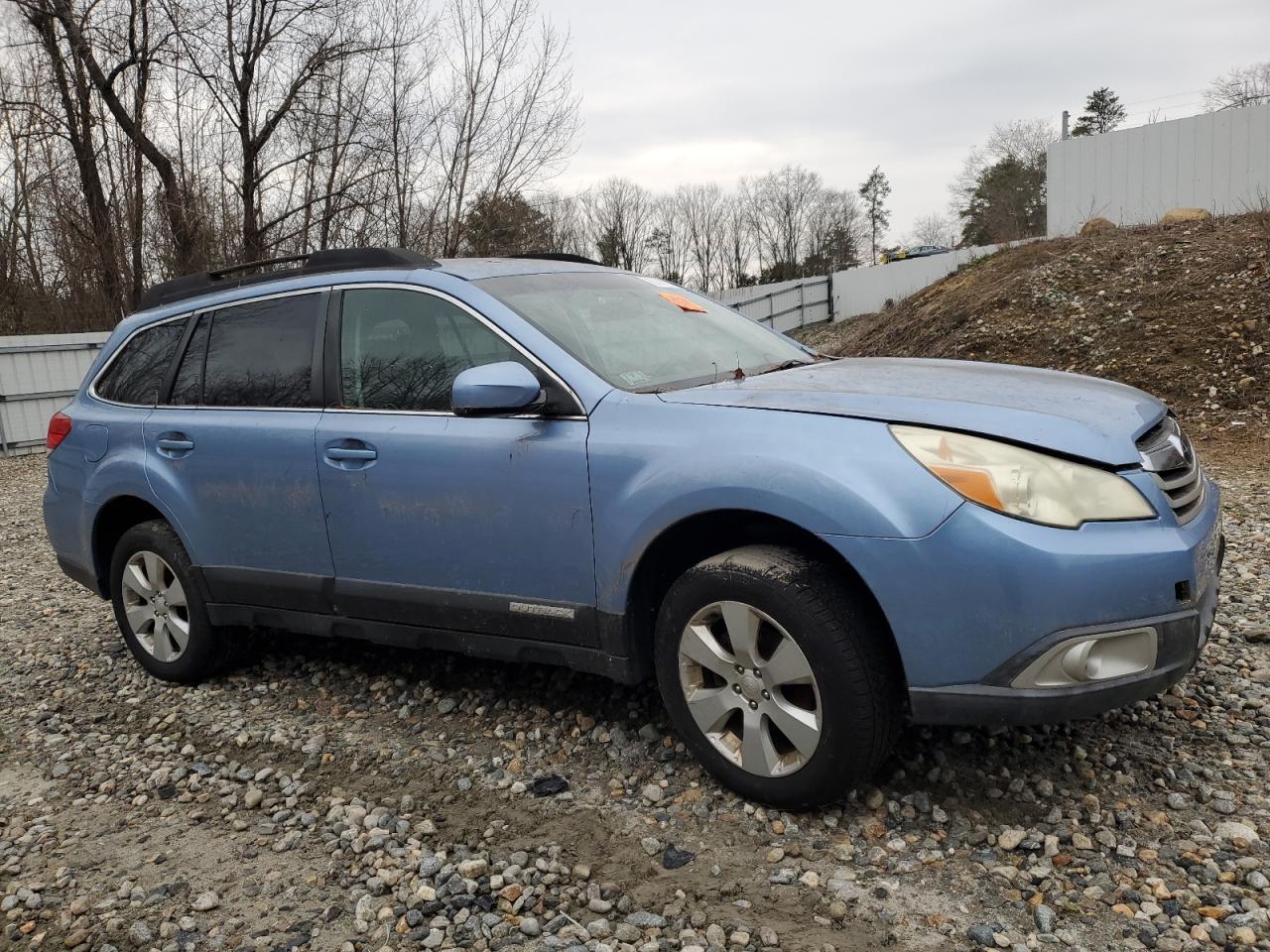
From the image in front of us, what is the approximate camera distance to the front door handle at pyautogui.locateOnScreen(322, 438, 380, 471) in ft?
11.9

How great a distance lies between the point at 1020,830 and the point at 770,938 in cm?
84

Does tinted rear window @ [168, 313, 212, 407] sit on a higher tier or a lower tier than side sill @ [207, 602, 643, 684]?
higher

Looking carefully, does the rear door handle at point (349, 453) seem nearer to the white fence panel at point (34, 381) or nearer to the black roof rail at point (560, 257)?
the black roof rail at point (560, 257)

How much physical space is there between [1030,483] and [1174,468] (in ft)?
1.91

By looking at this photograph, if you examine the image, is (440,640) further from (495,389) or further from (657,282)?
(657,282)

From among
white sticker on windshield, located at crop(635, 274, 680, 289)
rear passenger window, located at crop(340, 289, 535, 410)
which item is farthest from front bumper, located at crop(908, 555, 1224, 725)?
white sticker on windshield, located at crop(635, 274, 680, 289)

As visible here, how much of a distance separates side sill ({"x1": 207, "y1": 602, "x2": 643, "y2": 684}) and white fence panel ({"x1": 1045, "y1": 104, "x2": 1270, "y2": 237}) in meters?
15.5

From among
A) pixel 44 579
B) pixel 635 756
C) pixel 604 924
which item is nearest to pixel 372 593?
pixel 635 756

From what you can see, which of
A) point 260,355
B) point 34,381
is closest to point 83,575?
point 260,355

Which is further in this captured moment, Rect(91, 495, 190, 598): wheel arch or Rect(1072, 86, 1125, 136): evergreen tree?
Rect(1072, 86, 1125, 136): evergreen tree

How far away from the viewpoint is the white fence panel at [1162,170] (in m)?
15.5

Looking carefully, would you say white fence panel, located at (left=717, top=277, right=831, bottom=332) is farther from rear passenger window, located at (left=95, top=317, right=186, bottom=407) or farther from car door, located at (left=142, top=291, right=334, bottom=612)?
car door, located at (left=142, top=291, right=334, bottom=612)

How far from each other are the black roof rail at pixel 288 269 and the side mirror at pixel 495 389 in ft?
2.72

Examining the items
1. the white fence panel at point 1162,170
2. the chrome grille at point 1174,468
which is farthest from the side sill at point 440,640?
the white fence panel at point 1162,170
